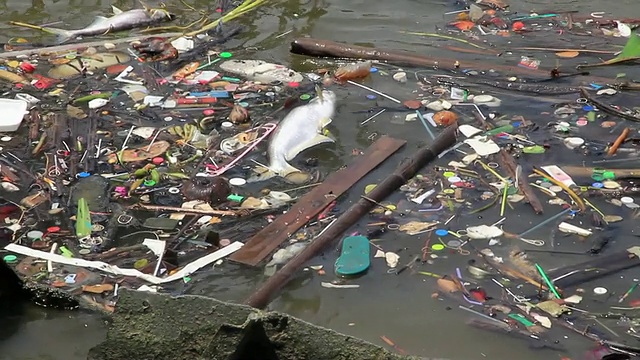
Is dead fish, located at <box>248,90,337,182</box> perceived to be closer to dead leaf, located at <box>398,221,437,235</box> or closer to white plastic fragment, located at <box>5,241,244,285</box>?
white plastic fragment, located at <box>5,241,244,285</box>

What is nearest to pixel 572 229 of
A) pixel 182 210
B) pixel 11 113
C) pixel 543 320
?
pixel 543 320

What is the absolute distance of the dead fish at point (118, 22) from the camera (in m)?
9.27

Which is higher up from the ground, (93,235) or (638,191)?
(638,191)

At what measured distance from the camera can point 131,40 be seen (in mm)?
9133

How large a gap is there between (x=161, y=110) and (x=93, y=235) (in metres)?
1.98

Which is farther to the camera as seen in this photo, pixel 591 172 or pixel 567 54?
pixel 567 54

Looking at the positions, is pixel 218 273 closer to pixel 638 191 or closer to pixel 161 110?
pixel 161 110

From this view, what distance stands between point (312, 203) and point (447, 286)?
1303mm

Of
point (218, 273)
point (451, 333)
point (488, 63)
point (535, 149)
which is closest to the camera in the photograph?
point (451, 333)

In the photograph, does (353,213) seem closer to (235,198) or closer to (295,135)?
(235,198)

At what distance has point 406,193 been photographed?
21.5ft

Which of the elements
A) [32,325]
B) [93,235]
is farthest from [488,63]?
[32,325]

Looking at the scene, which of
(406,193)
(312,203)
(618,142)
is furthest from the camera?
(618,142)

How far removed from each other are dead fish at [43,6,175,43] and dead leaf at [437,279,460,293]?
5270mm
